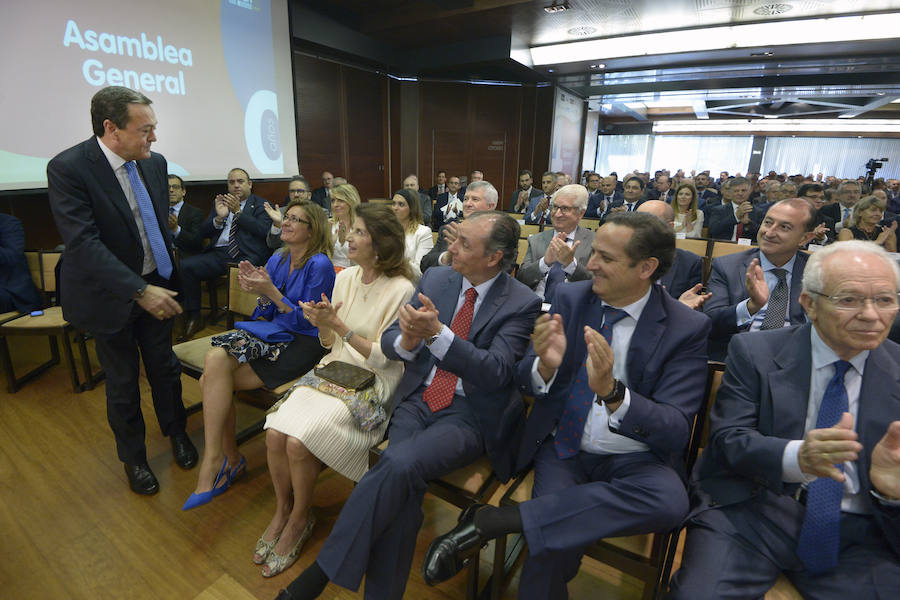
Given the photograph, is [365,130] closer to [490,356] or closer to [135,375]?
[135,375]

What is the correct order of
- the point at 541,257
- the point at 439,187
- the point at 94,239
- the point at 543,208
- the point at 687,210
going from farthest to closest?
the point at 439,187 → the point at 543,208 → the point at 687,210 → the point at 541,257 → the point at 94,239

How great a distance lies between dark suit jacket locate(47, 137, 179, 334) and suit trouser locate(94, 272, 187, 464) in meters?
0.12

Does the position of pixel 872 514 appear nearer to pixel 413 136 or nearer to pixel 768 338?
pixel 768 338

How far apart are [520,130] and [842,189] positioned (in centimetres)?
610

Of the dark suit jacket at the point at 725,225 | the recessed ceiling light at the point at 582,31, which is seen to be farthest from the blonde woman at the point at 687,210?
the recessed ceiling light at the point at 582,31

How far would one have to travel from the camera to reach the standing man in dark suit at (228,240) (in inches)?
165

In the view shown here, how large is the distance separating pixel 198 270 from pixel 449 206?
365 centimetres

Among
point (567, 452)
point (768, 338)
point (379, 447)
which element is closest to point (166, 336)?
point (379, 447)

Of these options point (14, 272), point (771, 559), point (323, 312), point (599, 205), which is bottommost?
point (771, 559)

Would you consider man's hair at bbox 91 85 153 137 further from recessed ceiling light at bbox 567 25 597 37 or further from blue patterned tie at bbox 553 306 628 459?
recessed ceiling light at bbox 567 25 597 37

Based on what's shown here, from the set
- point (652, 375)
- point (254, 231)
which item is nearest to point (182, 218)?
point (254, 231)

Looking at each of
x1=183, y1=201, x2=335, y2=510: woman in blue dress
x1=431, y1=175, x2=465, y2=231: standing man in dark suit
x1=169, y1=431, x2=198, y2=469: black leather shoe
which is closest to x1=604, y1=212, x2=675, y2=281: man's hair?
x1=183, y1=201, x2=335, y2=510: woman in blue dress

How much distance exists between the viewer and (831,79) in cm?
898

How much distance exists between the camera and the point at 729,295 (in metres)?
2.36
